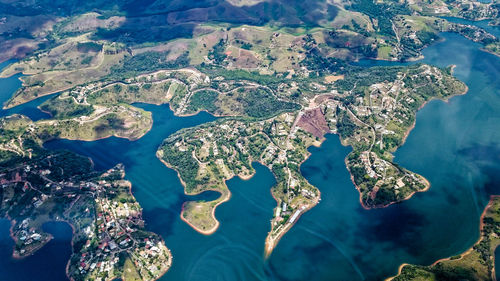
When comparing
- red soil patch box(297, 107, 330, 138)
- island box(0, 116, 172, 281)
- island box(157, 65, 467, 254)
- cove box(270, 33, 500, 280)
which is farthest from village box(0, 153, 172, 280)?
red soil patch box(297, 107, 330, 138)

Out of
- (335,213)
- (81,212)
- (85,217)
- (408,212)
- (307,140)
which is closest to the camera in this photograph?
(408,212)

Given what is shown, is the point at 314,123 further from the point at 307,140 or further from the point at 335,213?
the point at 335,213

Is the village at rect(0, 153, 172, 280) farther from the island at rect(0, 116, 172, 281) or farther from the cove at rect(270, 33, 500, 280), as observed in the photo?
the cove at rect(270, 33, 500, 280)

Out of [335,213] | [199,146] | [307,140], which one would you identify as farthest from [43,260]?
[307,140]

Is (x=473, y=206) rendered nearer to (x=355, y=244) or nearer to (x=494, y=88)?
(x=355, y=244)

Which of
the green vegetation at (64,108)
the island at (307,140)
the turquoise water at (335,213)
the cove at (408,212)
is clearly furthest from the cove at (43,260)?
the green vegetation at (64,108)

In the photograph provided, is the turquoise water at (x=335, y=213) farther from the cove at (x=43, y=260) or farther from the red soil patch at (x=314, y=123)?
the red soil patch at (x=314, y=123)

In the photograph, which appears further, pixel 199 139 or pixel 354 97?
pixel 354 97

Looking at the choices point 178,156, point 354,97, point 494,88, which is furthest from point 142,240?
point 494,88
